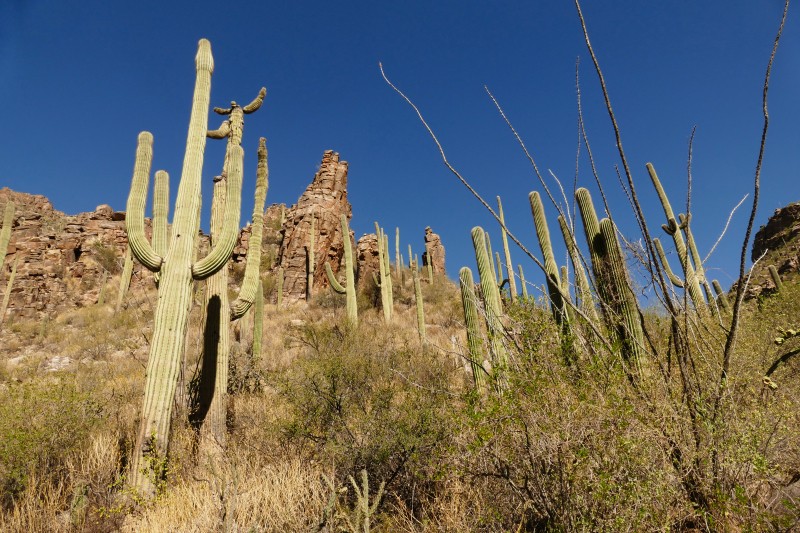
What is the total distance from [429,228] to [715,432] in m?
33.7

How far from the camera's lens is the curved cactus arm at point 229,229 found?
465 centimetres

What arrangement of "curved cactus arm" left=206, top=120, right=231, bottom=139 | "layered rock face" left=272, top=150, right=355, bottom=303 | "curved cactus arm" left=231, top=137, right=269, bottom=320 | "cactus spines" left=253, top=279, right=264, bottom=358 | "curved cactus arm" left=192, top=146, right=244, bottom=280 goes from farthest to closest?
"layered rock face" left=272, top=150, right=355, bottom=303 < "cactus spines" left=253, top=279, right=264, bottom=358 < "curved cactus arm" left=206, top=120, right=231, bottom=139 < "curved cactus arm" left=231, top=137, right=269, bottom=320 < "curved cactus arm" left=192, top=146, right=244, bottom=280

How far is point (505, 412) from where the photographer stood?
2.64 meters

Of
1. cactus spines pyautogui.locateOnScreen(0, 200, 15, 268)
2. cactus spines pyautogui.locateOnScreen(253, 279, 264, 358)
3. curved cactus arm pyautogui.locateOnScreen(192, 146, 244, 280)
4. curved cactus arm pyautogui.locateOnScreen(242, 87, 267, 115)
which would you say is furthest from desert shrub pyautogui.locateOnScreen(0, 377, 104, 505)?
cactus spines pyautogui.locateOnScreen(0, 200, 15, 268)

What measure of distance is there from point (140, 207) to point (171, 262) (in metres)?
1.43

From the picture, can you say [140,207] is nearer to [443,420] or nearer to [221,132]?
[221,132]

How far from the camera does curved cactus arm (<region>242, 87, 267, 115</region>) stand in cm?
680

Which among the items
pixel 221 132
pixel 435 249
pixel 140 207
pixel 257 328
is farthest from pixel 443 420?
pixel 435 249

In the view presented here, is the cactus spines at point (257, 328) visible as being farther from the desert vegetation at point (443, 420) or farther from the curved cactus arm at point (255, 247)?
the curved cactus arm at point (255, 247)

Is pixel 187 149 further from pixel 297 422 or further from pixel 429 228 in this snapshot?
pixel 429 228

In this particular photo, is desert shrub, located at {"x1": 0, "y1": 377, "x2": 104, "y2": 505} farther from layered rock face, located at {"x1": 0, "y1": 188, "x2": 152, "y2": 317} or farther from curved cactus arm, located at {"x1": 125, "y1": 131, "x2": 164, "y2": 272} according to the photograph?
layered rock face, located at {"x1": 0, "y1": 188, "x2": 152, "y2": 317}

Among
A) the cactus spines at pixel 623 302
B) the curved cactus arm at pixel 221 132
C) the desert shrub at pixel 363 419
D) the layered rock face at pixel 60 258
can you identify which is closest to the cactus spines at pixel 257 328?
the desert shrub at pixel 363 419

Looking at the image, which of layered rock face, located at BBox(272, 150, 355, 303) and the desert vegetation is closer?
the desert vegetation

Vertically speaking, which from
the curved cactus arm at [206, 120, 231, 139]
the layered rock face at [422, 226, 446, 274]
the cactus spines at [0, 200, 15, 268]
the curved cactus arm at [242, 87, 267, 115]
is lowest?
the curved cactus arm at [206, 120, 231, 139]
